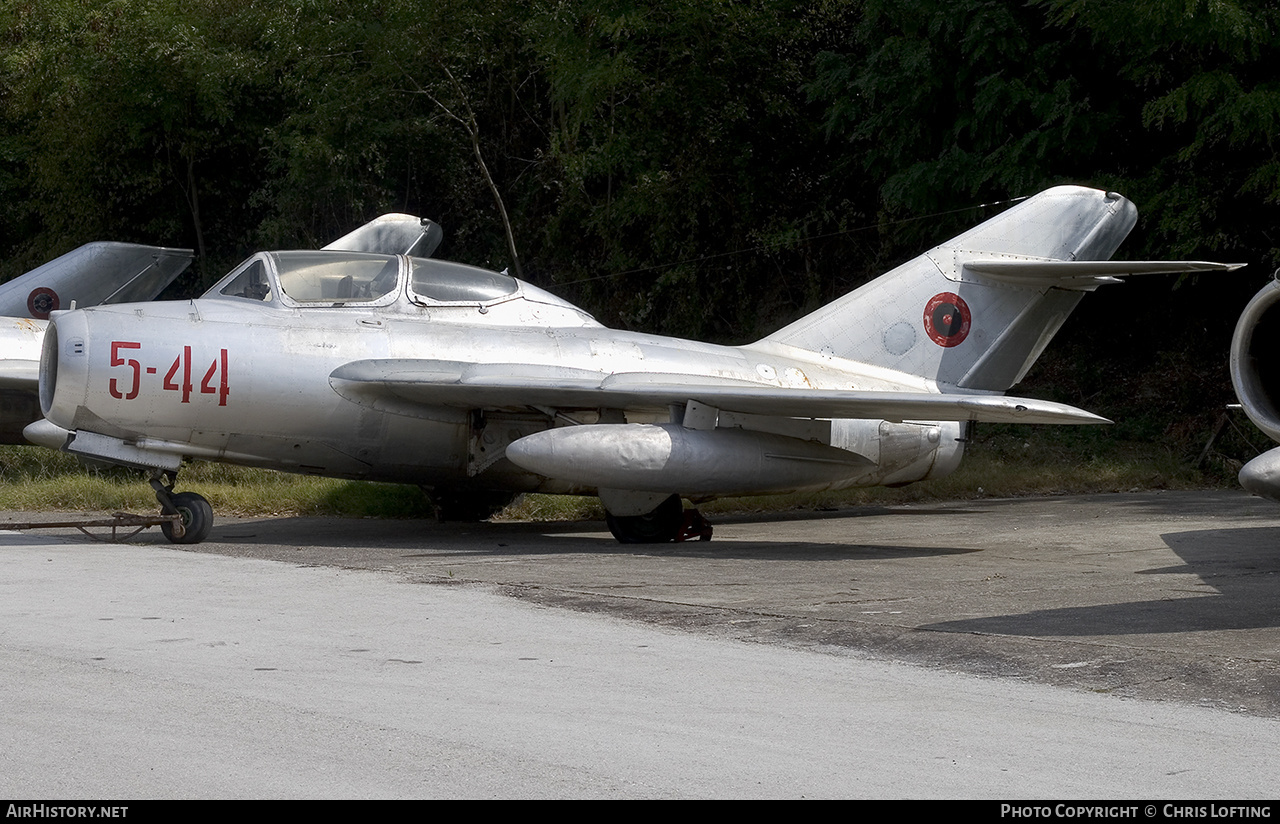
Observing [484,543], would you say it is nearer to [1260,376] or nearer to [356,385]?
[356,385]

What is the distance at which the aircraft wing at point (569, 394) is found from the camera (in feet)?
34.8

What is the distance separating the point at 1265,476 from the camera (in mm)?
5824

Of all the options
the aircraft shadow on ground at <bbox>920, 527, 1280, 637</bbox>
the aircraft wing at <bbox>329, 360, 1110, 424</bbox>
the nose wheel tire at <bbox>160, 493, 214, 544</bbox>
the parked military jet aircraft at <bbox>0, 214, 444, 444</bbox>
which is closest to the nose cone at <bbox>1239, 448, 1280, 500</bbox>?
the aircraft shadow on ground at <bbox>920, 527, 1280, 637</bbox>

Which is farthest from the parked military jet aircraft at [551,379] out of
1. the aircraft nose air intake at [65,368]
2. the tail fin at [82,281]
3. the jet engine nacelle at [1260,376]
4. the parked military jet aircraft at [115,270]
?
the tail fin at [82,281]

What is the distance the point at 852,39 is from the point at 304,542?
14648 millimetres

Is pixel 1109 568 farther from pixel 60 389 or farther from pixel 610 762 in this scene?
pixel 60 389

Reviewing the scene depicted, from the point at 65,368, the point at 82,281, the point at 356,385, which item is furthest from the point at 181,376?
the point at 82,281

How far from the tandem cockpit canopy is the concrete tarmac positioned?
233cm

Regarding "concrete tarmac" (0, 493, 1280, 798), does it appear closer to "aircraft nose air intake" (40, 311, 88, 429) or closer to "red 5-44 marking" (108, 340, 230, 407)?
"aircraft nose air intake" (40, 311, 88, 429)

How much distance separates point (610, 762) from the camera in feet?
13.6

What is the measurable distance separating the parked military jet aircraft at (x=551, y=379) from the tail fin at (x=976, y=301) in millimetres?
19

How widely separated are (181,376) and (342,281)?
5.43ft

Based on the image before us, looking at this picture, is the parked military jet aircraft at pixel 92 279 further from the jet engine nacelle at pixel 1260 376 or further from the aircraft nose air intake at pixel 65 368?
the jet engine nacelle at pixel 1260 376

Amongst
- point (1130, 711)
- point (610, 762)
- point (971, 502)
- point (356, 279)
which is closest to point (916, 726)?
point (1130, 711)
